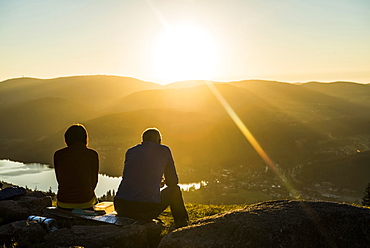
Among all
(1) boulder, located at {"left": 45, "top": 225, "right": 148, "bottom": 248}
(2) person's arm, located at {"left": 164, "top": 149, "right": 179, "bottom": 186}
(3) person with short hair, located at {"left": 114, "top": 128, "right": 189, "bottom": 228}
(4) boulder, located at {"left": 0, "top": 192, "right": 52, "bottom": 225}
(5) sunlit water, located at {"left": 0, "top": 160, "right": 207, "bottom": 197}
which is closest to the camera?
(1) boulder, located at {"left": 45, "top": 225, "right": 148, "bottom": 248}

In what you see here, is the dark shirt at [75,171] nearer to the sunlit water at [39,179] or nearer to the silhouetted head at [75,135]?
the silhouetted head at [75,135]

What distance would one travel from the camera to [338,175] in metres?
164

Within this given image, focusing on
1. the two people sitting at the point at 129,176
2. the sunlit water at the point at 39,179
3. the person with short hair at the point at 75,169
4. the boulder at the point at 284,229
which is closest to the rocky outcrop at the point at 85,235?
the two people sitting at the point at 129,176

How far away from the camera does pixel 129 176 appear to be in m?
8.30

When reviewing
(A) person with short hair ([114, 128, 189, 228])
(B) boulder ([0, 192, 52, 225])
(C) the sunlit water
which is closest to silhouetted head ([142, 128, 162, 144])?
(A) person with short hair ([114, 128, 189, 228])

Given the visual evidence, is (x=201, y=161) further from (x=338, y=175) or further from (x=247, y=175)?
(x=338, y=175)

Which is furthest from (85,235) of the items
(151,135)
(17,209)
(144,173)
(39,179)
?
(39,179)

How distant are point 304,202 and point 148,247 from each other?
4.13 meters

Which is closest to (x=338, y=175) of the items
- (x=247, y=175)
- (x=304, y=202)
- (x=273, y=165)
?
(x=273, y=165)

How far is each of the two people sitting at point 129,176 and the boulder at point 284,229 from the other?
1.63 meters

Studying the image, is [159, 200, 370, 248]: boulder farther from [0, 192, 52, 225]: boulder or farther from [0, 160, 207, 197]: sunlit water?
[0, 160, 207, 197]: sunlit water

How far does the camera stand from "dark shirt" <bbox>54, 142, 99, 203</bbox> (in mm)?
8430

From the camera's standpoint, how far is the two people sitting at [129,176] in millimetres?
8211

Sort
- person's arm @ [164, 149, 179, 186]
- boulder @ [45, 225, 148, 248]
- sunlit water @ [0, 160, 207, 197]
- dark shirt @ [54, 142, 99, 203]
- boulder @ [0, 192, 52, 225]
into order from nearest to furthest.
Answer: boulder @ [45, 225, 148, 248] < dark shirt @ [54, 142, 99, 203] < person's arm @ [164, 149, 179, 186] < boulder @ [0, 192, 52, 225] < sunlit water @ [0, 160, 207, 197]
